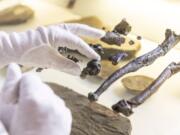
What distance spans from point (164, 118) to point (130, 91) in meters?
0.10

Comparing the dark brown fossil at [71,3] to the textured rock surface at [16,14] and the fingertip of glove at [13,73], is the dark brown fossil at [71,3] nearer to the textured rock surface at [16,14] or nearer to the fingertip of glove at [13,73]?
the textured rock surface at [16,14]

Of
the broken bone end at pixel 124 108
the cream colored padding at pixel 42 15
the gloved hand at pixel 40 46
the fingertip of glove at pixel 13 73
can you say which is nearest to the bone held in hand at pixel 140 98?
the broken bone end at pixel 124 108

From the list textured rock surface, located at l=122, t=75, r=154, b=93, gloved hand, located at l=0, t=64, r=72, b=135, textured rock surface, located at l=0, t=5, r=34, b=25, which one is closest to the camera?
gloved hand, located at l=0, t=64, r=72, b=135

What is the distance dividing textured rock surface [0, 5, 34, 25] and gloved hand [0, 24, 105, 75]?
1.78ft

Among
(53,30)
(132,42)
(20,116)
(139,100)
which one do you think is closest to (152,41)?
(132,42)

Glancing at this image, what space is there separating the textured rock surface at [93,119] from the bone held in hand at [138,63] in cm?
5

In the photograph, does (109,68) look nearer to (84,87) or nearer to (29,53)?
(84,87)

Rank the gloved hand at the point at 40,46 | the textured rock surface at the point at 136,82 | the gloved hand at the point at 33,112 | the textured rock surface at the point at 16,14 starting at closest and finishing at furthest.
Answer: the gloved hand at the point at 33,112, the gloved hand at the point at 40,46, the textured rock surface at the point at 136,82, the textured rock surface at the point at 16,14

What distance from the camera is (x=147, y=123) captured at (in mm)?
717

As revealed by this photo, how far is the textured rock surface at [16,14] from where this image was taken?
1.06 meters

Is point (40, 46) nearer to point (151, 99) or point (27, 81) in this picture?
point (27, 81)

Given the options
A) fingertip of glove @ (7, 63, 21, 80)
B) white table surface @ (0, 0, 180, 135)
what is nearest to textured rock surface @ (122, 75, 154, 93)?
white table surface @ (0, 0, 180, 135)

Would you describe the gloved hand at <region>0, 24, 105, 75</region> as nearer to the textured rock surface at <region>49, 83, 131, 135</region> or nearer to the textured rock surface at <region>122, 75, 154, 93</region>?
the textured rock surface at <region>49, 83, 131, 135</region>

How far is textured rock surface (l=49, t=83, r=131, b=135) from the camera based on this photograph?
638mm
